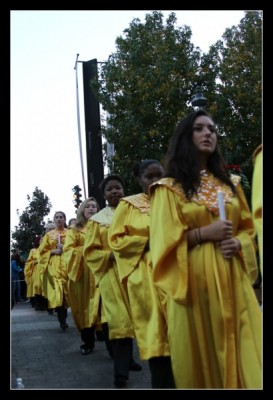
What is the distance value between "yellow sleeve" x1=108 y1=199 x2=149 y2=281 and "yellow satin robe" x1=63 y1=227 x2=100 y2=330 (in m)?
2.66

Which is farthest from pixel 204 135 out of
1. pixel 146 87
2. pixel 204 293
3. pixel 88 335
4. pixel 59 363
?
pixel 146 87

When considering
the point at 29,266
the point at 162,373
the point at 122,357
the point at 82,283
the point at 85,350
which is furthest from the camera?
the point at 29,266

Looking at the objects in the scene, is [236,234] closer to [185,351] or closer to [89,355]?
[185,351]

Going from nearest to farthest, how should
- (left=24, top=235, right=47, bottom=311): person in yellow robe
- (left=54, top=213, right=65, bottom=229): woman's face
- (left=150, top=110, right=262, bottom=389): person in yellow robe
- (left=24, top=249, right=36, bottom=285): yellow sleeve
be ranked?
(left=150, top=110, right=262, bottom=389): person in yellow robe < (left=54, top=213, right=65, bottom=229): woman's face < (left=24, top=235, right=47, bottom=311): person in yellow robe < (left=24, top=249, right=36, bottom=285): yellow sleeve

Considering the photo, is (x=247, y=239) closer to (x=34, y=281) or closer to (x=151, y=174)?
(x=151, y=174)

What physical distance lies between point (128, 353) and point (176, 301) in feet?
7.18

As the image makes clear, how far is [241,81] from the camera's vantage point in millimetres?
9625

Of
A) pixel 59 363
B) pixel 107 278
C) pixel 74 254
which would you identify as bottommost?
pixel 59 363

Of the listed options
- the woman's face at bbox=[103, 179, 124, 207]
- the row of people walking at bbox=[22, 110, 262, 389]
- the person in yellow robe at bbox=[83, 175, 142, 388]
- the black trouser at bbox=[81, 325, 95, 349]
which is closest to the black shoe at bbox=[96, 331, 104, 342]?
the black trouser at bbox=[81, 325, 95, 349]

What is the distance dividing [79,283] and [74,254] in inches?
14.8

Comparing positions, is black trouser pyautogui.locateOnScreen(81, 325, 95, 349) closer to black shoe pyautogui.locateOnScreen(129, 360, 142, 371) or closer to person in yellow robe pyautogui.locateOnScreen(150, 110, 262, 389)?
black shoe pyautogui.locateOnScreen(129, 360, 142, 371)

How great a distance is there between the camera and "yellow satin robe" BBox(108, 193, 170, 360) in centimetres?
536

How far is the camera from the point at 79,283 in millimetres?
8883
